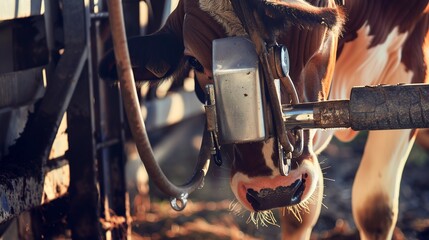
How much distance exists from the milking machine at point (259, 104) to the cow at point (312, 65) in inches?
6.0

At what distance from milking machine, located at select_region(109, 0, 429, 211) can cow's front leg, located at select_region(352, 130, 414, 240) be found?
156cm

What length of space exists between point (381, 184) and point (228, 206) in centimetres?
158

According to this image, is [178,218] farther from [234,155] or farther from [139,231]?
[234,155]

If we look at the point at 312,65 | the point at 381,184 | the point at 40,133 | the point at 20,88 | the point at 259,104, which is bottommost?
the point at 381,184

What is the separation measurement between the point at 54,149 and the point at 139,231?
4.68 ft

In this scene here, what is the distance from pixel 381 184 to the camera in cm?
459

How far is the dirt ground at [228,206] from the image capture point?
539 centimetres

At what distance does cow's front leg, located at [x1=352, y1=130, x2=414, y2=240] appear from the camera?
15.0 ft

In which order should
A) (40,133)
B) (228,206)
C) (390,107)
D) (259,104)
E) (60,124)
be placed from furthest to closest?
(228,206) < (60,124) < (40,133) < (259,104) < (390,107)

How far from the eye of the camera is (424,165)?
22.8 feet

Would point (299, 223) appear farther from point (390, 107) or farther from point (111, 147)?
point (390, 107)

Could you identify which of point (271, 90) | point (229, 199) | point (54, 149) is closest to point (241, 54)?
point (271, 90)

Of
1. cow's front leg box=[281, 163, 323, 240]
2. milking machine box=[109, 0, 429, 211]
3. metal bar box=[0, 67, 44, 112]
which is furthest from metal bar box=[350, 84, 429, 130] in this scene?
cow's front leg box=[281, 163, 323, 240]

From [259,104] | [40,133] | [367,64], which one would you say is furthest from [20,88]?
[367,64]
